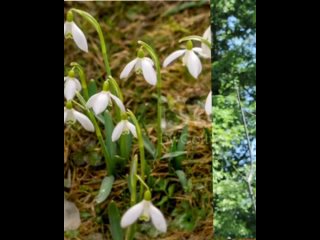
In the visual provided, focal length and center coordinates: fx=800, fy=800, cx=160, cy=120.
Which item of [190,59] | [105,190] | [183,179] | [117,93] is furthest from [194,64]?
[105,190]

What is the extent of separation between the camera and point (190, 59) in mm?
2451

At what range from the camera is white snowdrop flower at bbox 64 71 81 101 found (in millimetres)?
2410

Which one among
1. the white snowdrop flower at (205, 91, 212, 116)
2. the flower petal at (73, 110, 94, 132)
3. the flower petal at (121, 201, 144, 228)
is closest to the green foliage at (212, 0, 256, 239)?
the white snowdrop flower at (205, 91, 212, 116)

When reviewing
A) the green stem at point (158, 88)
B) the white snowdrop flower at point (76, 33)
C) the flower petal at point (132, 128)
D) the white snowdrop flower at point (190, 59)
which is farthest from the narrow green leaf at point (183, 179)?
the white snowdrop flower at point (76, 33)

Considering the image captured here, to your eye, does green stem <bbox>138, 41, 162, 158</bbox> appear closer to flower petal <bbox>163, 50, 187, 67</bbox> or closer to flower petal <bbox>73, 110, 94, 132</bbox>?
flower petal <bbox>163, 50, 187, 67</bbox>

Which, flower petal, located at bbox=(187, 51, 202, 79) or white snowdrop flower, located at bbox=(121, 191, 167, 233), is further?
flower petal, located at bbox=(187, 51, 202, 79)

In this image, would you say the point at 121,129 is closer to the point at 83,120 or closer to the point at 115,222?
the point at 83,120

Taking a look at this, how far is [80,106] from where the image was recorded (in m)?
2.42

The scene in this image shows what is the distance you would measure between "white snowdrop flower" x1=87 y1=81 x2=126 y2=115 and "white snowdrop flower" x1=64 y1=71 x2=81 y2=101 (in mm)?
71

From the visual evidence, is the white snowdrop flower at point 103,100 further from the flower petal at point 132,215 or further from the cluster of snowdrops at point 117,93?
the flower petal at point 132,215

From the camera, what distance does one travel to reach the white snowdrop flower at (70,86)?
7.91 feet

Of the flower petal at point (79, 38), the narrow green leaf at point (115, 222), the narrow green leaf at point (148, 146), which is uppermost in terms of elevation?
the flower petal at point (79, 38)
